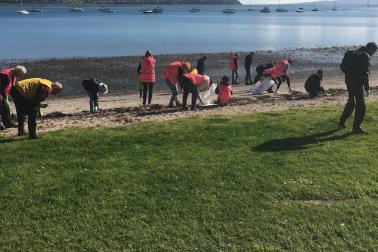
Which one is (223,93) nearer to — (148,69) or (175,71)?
(175,71)

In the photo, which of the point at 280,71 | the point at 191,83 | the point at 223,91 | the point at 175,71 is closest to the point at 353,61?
the point at 191,83

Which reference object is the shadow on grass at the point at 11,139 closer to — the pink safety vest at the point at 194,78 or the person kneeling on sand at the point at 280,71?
the pink safety vest at the point at 194,78

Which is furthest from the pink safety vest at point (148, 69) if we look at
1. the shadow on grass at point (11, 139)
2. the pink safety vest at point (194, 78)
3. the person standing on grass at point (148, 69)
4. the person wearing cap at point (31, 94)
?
the shadow on grass at point (11, 139)

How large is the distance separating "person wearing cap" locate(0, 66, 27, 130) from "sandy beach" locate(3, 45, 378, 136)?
1.78 feet

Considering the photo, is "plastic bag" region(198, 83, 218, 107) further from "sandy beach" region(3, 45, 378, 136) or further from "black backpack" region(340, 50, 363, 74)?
"black backpack" region(340, 50, 363, 74)

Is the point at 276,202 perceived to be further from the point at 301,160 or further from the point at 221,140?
the point at 221,140

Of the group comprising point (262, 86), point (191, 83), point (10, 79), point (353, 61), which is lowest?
point (262, 86)

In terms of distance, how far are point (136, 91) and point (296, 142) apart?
15251 millimetres

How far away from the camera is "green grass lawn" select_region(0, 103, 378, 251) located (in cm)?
598

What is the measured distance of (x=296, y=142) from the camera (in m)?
9.28

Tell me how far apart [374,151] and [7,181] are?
566 cm

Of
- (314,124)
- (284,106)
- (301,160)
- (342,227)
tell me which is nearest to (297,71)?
(284,106)

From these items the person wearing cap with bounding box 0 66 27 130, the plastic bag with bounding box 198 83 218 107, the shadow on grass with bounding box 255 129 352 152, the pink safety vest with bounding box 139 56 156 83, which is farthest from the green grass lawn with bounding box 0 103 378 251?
the pink safety vest with bounding box 139 56 156 83

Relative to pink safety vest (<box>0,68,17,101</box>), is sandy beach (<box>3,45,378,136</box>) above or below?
below
